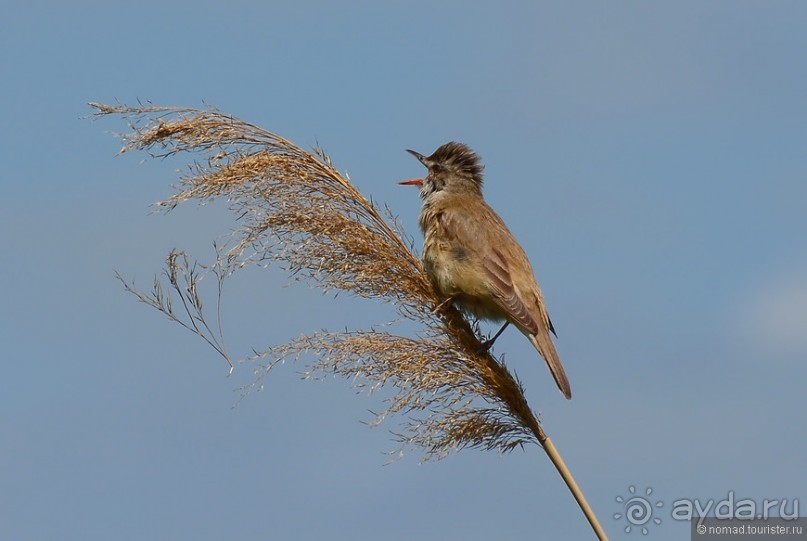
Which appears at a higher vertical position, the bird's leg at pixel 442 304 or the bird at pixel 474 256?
the bird at pixel 474 256

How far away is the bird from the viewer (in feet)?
16.6

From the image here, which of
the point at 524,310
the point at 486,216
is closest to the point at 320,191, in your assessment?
the point at 524,310

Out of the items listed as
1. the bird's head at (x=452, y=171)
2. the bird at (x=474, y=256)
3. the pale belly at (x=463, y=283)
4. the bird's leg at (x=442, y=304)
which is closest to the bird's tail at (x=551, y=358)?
the bird at (x=474, y=256)

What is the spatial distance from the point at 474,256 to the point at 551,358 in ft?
2.47

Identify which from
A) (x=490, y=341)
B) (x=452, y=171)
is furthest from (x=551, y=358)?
(x=452, y=171)

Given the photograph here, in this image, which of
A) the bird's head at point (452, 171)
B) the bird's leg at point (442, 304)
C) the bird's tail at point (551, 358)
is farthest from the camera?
the bird's head at point (452, 171)

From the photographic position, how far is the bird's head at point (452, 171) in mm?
6266

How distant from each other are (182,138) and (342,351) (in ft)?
3.48

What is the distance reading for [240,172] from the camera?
3.83 metres

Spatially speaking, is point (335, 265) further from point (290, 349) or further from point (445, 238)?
point (445, 238)

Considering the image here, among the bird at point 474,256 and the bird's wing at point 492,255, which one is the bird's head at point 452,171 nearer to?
the bird at point 474,256

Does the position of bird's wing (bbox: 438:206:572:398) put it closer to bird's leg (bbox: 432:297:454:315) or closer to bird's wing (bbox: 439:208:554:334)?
bird's wing (bbox: 439:208:554:334)

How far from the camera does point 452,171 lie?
6305 mm

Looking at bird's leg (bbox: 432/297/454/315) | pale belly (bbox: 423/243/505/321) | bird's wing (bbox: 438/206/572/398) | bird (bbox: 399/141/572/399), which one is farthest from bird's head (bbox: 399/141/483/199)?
bird's leg (bbox: 432/297/454/315)
